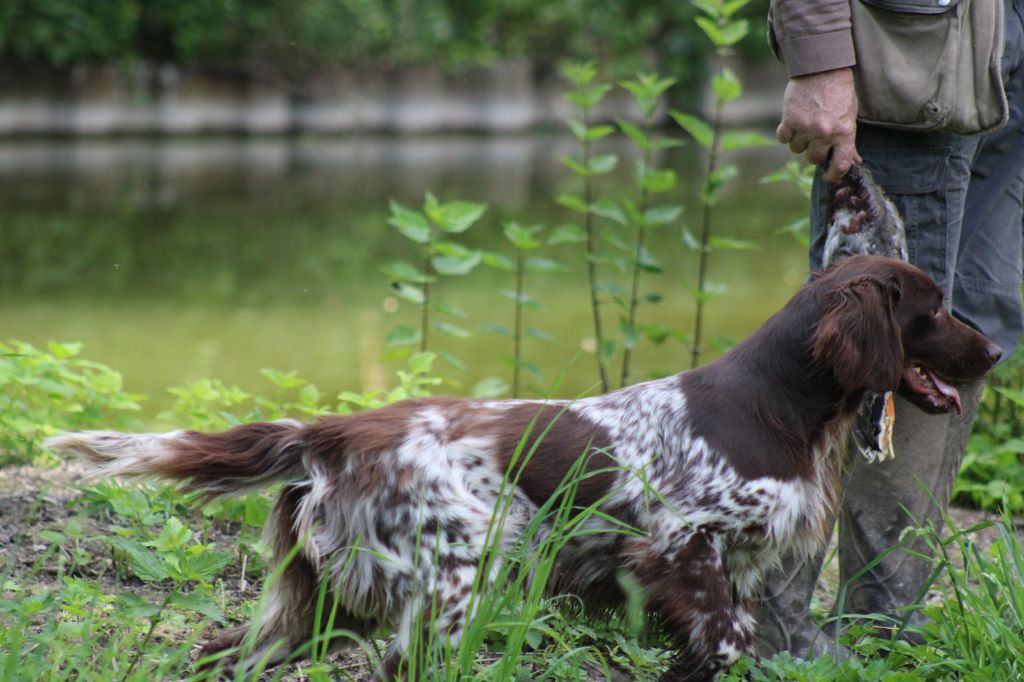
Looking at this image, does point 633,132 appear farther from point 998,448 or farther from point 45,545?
point 45,545

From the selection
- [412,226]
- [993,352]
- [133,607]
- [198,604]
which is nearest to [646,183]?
[412,226]

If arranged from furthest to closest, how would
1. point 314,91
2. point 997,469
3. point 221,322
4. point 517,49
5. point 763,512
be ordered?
point 517,49 → point 314,91 → point 221,322 → point 997,469 → point 763,512

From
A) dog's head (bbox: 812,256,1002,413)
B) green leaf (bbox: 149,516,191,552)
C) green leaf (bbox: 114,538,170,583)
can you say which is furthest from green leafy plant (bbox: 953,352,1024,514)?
green leaf (bbox: 114,538,170,583)

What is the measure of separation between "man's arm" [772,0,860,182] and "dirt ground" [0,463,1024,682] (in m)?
1.57

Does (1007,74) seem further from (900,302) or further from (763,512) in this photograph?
(763,512)

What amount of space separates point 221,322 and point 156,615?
640 cm

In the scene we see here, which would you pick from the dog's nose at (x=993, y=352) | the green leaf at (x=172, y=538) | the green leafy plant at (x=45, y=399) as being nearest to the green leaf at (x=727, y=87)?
the dog's nose at (x=993, y=352)

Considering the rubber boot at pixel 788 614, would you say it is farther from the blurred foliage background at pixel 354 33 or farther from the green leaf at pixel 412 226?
the blurred foliage background at pixel 354 33

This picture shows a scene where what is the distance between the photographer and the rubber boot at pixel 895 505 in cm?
374

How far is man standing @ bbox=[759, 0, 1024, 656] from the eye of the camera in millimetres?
3354

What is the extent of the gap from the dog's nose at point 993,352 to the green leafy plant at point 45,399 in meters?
3.19

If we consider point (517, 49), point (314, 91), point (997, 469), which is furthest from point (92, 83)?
point (997, 469)

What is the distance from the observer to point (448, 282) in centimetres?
1064

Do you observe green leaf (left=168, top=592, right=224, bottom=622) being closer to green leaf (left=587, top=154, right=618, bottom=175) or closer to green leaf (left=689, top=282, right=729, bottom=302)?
green leaf (left=587, top=154, right=618, bottom=175)
